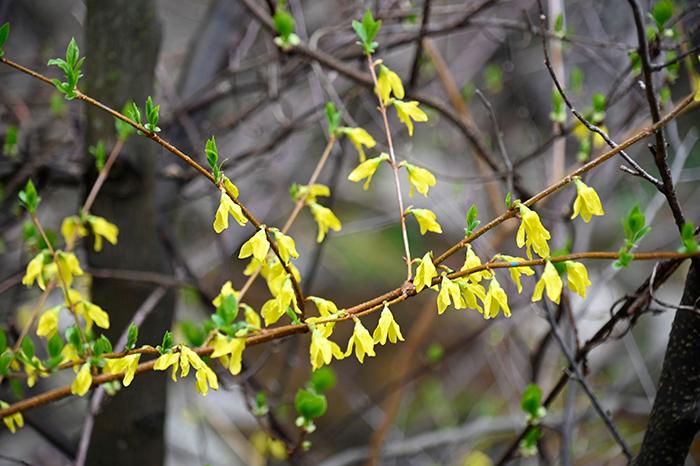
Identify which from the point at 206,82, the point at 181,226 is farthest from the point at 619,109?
the point at 181,226

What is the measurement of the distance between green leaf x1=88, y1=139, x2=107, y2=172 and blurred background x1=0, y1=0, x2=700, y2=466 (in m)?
0.03

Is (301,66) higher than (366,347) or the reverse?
higher

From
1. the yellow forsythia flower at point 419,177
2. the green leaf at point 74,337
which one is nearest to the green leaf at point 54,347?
the green leaf at point 74,337

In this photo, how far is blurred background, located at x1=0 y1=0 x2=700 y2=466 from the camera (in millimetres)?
1644

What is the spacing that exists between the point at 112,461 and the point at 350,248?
3.21 metres

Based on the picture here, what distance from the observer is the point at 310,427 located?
121cm

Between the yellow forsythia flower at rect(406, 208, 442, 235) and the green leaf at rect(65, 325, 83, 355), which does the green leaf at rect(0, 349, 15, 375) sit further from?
the yellow forsythia flower at rect(406, 208, 442, 235)

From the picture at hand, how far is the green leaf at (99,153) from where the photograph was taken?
1.45m

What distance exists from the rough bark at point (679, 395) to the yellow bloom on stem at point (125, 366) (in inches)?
31.3

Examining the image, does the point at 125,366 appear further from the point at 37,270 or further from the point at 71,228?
the point at 71,228

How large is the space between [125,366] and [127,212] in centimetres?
73

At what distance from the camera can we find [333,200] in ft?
6.76

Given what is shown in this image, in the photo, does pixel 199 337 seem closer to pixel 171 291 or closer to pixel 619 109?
pixel 171 291

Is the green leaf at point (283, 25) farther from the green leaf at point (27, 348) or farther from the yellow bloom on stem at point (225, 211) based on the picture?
the green leaf at point (27, 348)
